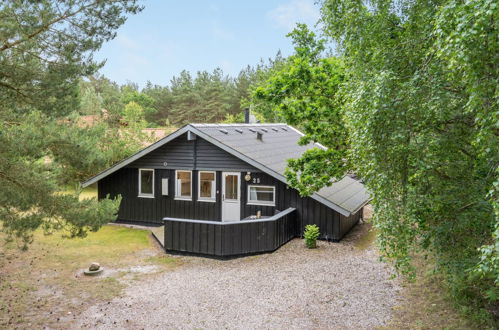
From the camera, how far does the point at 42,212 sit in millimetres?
7504

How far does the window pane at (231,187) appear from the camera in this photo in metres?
12.9

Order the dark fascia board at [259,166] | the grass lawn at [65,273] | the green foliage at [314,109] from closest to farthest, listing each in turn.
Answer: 1. the grass lawn at [65,273]
2. the green foliage at [314,109]
3. the dark fascia board at [259,166]

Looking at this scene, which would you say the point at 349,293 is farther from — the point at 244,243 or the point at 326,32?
the point at 326,32

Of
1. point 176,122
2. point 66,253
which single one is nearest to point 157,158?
point 66,253

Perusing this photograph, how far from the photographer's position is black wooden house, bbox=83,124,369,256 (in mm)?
10555

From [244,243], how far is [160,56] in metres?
78.0

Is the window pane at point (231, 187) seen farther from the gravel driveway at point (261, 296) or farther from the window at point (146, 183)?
the gravel driveway at point (261, 296)

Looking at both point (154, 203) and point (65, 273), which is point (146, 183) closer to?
point (154, 203)

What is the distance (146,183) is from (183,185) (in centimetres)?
147

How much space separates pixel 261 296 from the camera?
7883 millimetres

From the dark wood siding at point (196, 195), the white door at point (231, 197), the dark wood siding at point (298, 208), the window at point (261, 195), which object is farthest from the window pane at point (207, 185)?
the window at point (261, 195)

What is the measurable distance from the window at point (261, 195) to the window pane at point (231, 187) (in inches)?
23.1

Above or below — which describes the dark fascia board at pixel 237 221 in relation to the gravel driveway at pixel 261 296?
above

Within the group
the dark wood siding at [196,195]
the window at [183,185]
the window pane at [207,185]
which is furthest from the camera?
the window at [183,185]
